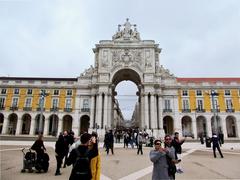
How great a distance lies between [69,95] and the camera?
49.8m

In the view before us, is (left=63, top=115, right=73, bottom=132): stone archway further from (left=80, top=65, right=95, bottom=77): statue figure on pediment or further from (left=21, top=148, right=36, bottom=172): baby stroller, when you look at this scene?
(left=21, top=148, right=36, bottom=172): baby stroller

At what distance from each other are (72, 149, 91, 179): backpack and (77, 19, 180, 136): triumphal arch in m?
40.4

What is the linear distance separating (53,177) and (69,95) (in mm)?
43306

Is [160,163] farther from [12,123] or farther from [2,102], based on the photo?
[12,123]

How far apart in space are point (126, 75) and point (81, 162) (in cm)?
5001

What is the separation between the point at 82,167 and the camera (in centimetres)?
382

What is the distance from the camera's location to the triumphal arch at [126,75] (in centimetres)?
4534

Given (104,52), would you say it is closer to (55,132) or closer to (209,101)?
(55,132)

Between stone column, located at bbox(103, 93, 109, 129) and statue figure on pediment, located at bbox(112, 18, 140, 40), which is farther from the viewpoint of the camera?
statue figure on pediment, located at bbox(112, 18, 140, 40)

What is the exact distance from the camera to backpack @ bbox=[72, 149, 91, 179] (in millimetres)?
3785

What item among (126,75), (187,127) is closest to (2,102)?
(126,75)

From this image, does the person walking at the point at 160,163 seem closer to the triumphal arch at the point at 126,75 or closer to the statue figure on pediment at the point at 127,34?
the triumphal arch at the point at 126,75

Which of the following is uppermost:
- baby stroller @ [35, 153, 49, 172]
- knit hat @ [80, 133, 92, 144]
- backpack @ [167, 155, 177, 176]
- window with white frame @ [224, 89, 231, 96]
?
window with white frame @ [224, 89, 231, 96]

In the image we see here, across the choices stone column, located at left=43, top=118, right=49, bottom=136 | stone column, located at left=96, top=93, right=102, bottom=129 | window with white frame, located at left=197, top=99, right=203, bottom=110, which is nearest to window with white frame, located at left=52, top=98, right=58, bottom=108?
stone column, located at left=43, top=118, right=49, bottom=136
